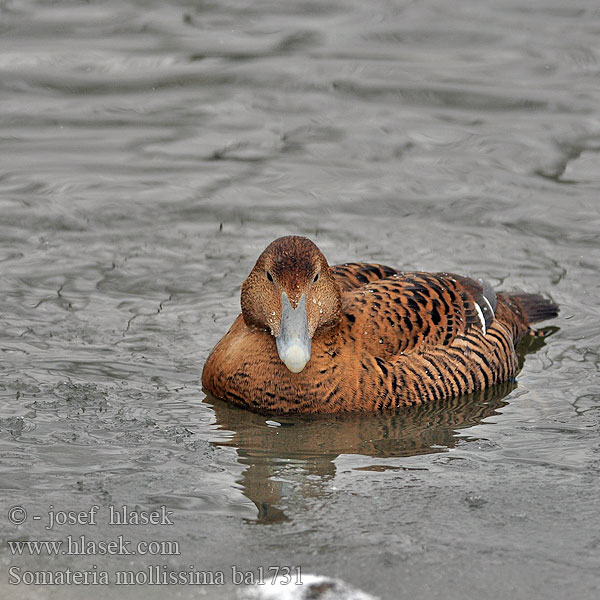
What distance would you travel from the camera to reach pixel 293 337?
277 inches

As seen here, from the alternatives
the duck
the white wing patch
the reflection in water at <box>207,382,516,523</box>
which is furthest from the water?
the white wing patch

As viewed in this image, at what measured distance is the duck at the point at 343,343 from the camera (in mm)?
7219

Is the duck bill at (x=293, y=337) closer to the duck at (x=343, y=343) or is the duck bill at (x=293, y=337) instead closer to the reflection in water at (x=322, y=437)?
the duck at (x=343, y=343)

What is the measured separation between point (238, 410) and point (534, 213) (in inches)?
144

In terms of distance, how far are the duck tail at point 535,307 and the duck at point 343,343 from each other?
2.30 ft

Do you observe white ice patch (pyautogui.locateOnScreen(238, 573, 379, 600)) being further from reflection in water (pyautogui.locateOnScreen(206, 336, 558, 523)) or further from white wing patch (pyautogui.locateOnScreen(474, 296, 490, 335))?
white wing patch (pyautogui.locateOnScreen(474, 296, 490, 335))

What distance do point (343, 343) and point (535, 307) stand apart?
190cm

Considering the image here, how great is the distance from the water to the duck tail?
119mm

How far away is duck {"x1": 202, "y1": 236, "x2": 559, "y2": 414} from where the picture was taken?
7.22 meters

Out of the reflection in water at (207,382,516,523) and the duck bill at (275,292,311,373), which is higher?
the duck bill at (275,292,311,373)

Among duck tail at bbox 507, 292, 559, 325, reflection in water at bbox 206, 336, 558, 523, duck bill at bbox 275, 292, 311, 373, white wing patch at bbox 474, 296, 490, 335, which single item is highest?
duck bill at bbox 275, 292, 311, 373

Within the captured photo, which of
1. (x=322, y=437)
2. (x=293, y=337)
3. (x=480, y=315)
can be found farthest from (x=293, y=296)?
(x=480, y=315)

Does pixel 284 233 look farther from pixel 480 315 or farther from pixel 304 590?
pixel 304 590

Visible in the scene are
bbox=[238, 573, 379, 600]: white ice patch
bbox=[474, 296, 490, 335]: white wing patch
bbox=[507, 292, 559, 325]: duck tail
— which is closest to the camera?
bbox=[238, 573, 379, 600]: white ice patch
